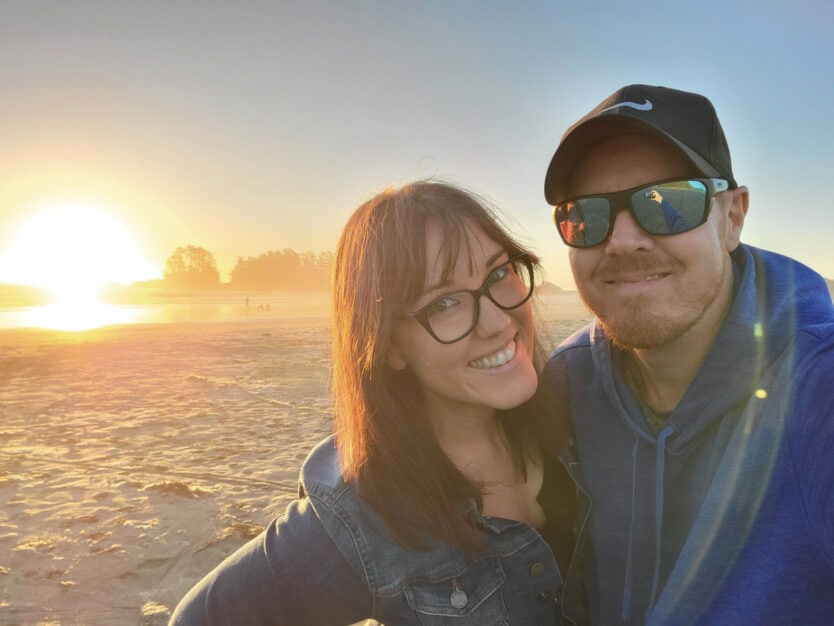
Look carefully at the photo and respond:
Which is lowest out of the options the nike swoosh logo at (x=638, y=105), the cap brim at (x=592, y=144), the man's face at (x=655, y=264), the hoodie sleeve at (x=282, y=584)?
the hoodie sleeve at (x=282, y=584)

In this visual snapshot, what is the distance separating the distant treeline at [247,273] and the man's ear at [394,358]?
321 feet

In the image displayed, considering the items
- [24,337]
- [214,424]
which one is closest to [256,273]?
[24,337]

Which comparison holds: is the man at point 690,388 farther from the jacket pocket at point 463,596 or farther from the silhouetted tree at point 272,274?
the silhouetted tree at point 272,274

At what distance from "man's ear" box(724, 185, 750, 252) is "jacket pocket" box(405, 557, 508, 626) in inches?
65.3

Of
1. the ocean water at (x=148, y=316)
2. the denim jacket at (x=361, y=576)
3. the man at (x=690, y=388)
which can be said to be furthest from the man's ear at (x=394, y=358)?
the ocean water at (x=148, y=316)

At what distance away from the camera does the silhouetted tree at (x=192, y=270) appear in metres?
100

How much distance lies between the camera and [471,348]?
2.29 metres

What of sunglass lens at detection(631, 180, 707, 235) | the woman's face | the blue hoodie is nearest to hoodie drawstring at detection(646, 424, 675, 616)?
the blue hoodie

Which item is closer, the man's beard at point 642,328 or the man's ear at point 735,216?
the man's beard at point 642,328

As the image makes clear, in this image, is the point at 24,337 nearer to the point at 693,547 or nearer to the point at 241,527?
the point at 241,527

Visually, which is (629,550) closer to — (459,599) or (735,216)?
(459,599)

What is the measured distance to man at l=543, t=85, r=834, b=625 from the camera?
1.66 metres

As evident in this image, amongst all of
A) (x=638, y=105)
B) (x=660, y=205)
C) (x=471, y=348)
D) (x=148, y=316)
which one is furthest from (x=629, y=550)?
(x=148, y=316)

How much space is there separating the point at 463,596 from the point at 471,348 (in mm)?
1002
